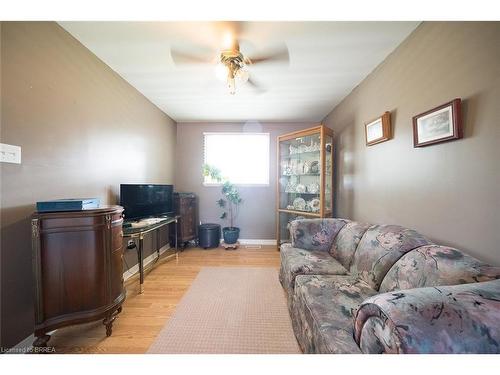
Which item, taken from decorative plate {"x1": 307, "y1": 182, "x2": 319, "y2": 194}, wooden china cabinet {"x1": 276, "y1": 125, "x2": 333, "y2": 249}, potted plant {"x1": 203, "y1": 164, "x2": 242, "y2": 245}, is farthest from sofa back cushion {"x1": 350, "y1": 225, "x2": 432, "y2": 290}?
potted plant {"x1": 203, "y1": 164, "x2": 242, "y2": 245}

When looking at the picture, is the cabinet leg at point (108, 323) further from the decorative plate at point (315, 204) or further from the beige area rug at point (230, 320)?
the decorative plate at point (315, 204)

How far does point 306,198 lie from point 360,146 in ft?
4.01

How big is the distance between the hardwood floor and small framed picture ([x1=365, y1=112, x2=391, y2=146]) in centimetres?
207

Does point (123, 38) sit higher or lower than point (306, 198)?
higher

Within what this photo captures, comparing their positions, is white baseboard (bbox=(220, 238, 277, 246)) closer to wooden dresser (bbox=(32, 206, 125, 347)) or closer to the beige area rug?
the beige area rug

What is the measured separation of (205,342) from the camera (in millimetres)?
1381


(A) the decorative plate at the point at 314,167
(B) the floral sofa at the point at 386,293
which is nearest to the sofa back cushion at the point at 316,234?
(B) the floral sofa at the point at 386,293

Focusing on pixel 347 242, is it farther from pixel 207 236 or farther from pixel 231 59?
pixel 207 236

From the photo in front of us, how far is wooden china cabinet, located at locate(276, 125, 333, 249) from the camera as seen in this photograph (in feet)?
9.41

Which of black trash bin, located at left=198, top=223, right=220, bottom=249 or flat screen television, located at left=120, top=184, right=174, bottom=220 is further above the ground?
flat screen television, located at left=120, top=184, right=174, bottom=220

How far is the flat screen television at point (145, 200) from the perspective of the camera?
7.17ft

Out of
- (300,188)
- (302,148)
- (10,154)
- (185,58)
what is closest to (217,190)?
(300,188)
